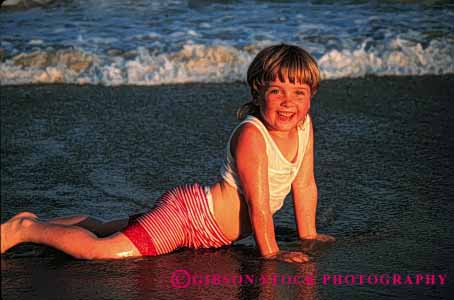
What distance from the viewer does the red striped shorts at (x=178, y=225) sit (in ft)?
12.4

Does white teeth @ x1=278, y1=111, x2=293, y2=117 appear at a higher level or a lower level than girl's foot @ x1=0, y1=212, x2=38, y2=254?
higher

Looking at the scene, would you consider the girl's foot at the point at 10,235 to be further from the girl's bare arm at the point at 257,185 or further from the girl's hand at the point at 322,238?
the girl's hand at the point at 322,238

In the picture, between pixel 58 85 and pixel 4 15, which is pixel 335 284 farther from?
pixel 4 15

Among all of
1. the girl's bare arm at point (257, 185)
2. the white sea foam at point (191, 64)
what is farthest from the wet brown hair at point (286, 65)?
the white sea foam at point (191, 64)

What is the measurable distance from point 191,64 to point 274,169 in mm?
4849

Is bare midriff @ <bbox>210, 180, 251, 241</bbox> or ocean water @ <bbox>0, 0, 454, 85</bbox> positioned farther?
ocean water @ <bbox>0, 0, 454, 85</bbox>

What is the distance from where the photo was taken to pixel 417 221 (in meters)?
4.20

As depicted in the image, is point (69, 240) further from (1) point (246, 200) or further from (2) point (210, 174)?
(2) point (210, 174)

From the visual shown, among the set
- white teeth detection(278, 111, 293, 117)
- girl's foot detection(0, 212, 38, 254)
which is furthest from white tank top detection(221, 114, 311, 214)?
girl's foot detection(0, 212, 38, 254)

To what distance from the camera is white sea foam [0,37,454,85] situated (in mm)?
8195

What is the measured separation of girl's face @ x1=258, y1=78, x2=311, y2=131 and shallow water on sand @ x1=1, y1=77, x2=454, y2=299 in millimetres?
613

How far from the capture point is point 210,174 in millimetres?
5160

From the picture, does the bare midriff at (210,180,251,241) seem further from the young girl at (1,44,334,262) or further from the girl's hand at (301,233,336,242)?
the girl's hand at (301,233,336,242)

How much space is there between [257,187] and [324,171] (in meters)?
1.54
